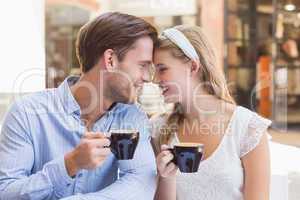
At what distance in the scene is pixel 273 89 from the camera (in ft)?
23.4

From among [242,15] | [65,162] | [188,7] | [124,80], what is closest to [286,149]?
[124,80]

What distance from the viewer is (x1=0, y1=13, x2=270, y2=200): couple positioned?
1.26 meters

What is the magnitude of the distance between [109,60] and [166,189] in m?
0.41

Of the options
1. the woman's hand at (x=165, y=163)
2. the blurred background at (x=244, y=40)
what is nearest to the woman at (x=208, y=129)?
the woman's hand at (x=165, y=163)

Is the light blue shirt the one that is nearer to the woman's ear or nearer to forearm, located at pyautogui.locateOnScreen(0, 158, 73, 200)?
forearm, located at pyautogui.locateOnScreen(0, 158, 73, 200)

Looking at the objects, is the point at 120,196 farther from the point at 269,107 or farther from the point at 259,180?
the point at 269,107

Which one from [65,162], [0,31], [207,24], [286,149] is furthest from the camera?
[207,24]

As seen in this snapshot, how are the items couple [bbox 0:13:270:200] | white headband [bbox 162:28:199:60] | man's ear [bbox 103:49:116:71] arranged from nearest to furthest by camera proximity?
1. couple [bbox 0:13:270:200]
2. man's ear [bbox 103:49:116:71]
3. white headband [bbox 162:28:199:60]

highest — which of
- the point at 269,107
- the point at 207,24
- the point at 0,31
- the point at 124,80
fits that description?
the point at 207,24

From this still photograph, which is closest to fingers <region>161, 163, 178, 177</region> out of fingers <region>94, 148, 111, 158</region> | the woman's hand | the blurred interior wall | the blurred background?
the woman's hand

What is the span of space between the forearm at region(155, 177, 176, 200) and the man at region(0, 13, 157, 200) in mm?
91

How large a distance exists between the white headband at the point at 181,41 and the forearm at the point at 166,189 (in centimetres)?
37

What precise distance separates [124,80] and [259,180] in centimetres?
50

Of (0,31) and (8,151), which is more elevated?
→ (0,31)
